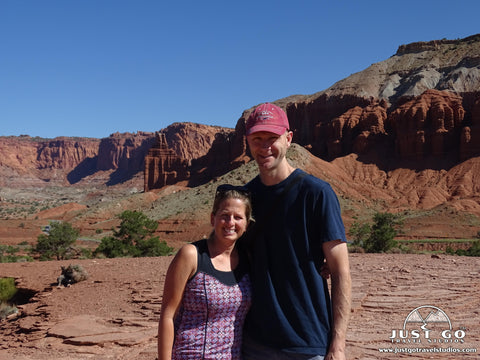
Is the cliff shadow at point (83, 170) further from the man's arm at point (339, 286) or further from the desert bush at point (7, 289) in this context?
the man's arm at point (339, 286)

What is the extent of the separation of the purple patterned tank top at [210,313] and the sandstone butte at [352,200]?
332cm

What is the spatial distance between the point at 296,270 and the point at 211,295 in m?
0.57

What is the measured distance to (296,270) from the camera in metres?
2.71

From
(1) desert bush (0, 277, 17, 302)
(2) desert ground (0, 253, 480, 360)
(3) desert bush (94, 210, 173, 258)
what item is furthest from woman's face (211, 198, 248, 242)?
(3) desert bush (94, 210, 173, 258)

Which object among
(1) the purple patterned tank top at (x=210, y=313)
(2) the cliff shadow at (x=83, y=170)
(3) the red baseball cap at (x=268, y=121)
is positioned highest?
(2) the cliff shadow at (x=83, y=170)

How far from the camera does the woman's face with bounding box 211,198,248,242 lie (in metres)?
2.81

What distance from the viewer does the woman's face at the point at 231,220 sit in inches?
111

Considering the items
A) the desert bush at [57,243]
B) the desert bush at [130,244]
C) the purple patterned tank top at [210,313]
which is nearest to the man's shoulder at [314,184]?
the purple patterned tank top at [210,313]

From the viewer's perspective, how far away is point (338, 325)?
268 cm

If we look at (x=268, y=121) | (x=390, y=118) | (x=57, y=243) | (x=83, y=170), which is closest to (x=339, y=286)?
(x=268, y=121)

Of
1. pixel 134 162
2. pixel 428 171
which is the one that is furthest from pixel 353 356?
pixel 134 162

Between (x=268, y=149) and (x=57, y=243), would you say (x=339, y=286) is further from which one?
(x=57, y=243)

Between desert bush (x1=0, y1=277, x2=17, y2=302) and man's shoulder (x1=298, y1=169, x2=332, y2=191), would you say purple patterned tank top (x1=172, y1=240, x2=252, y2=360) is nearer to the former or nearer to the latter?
man's shoulder (x1=298, y1=169, x2=332, y2=191)

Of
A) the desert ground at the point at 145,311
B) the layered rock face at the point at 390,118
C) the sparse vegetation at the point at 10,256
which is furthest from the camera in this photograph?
the layered rock face at the point at 390,118
